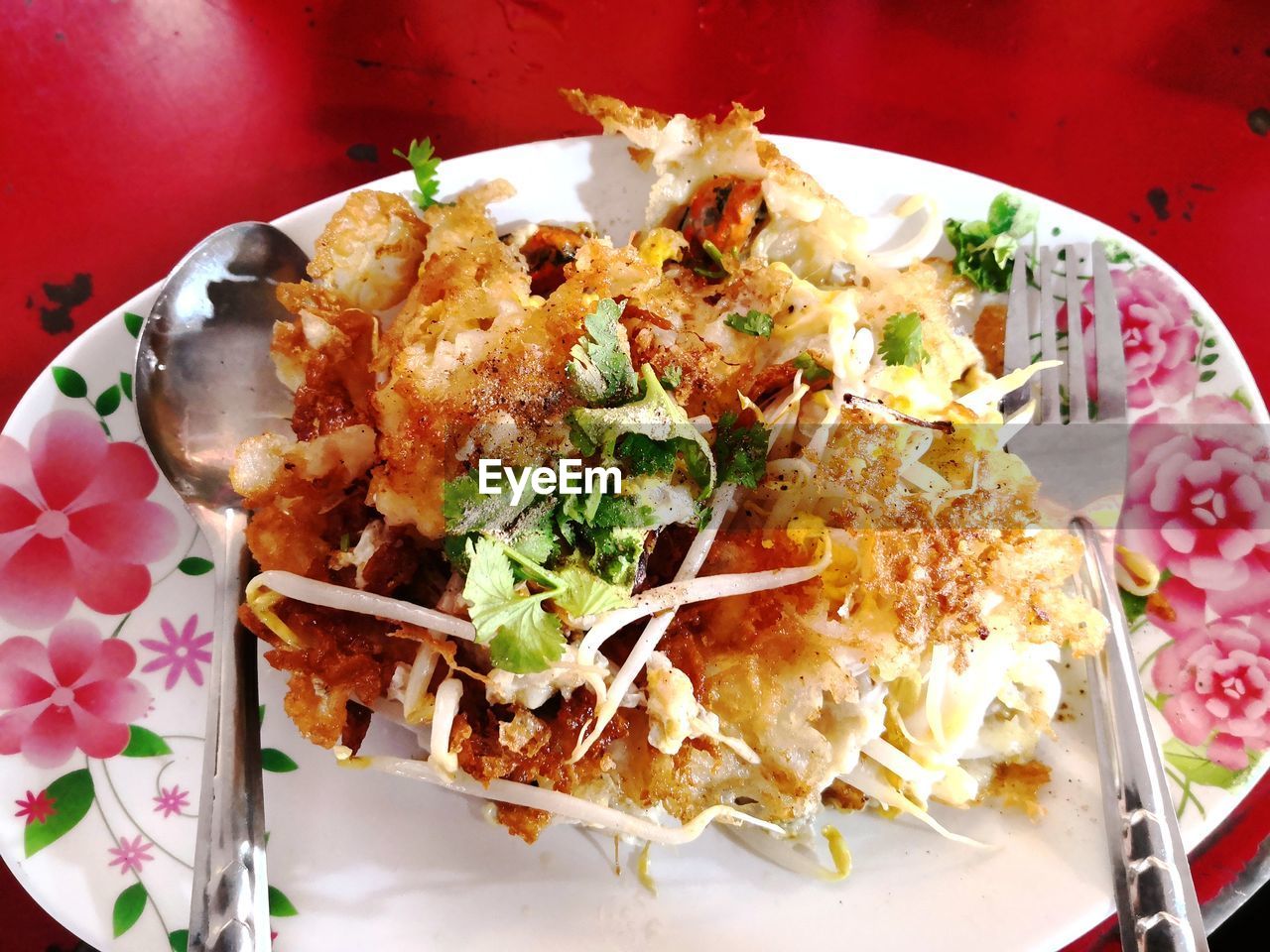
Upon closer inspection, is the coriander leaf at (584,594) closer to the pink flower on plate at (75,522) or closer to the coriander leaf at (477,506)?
the coriander leaf at (477,506)

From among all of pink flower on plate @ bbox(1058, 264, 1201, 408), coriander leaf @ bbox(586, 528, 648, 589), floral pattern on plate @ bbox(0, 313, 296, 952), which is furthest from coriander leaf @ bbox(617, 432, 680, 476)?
pink flower on plate @ bbox(1058, 264, 1201, 408)

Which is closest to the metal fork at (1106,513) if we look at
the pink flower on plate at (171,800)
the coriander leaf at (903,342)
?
the coriander leaf at (903,342)

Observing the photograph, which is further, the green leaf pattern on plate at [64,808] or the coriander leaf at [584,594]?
the green leaf pattern on plate at [64,808]

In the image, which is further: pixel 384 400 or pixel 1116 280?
pixel 1116 280

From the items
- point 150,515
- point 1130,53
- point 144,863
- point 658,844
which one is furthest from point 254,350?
point 1130,53

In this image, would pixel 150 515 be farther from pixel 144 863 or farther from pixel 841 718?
pixel 841 718

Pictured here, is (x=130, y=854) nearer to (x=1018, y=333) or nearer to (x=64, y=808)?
(x=64, y=808)

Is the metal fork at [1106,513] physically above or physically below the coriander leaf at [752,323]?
below
